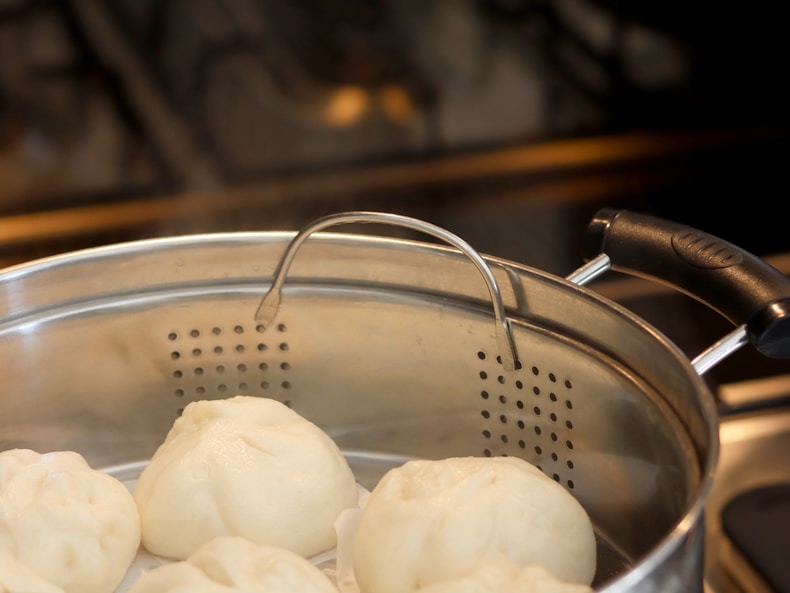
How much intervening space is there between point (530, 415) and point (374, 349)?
0.16 metres

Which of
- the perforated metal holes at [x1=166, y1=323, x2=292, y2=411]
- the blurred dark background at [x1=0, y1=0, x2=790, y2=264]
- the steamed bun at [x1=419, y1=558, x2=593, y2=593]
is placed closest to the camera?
the steamed bun at [x1=419, y1=558, x2=593, y2=593]

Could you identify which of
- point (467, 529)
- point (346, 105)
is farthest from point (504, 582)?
point (346, 105)

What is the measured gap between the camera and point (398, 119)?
4.85 ft

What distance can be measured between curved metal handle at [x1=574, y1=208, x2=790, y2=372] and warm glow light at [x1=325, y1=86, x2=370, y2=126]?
727 mm

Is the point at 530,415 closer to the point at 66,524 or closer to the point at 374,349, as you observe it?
the point at 374,349

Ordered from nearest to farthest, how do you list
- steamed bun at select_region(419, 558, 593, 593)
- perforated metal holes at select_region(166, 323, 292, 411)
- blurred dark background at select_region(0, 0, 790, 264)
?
steamed bun at select_region(419, 558, 593, 593) < perforated metal holes at select_region(166, 323, 292, 411) < blurred dark background at select_region(0, 0, 790, 264)

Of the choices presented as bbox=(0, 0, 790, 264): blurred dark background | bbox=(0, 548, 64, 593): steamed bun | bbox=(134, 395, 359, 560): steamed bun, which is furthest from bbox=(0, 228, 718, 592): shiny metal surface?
bbox=(0, 0, 790, 264): blurred dark background

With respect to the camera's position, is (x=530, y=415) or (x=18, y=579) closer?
(x=18, y=579)

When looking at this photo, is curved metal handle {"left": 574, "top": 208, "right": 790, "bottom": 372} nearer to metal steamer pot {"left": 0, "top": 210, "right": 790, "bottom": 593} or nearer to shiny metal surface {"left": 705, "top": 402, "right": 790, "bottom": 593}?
metal steamer pot {"left": 0, "top": 210, "right": 790, "bottom": 593}

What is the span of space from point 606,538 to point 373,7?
882 millimetres

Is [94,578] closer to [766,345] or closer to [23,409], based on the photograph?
[23,409]

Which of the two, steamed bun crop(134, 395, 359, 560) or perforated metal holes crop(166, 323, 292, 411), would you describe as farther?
perforated metal holes crop(166, 323, 292, 411)

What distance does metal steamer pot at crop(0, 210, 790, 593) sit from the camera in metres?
0.77

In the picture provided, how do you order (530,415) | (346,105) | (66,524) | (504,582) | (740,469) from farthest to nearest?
(346,105) → (740,469) → (530,415) → (66,524) → (504,582)
